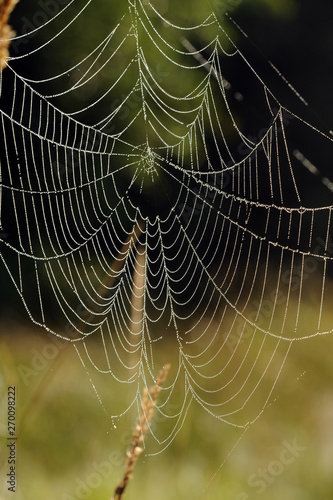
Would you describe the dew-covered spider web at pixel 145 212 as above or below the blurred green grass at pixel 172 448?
above

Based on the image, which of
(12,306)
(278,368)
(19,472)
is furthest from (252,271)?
(19,472)

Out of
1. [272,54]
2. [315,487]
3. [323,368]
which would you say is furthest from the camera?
[272,54]

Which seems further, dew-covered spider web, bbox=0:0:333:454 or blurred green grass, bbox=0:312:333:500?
dew-covered spider web, bbox=0:0:333:454

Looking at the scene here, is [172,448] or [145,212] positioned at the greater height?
[145,212]

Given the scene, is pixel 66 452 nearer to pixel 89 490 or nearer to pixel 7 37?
pixel 89 490

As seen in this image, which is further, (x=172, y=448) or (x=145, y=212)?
(x=145, y=212)
